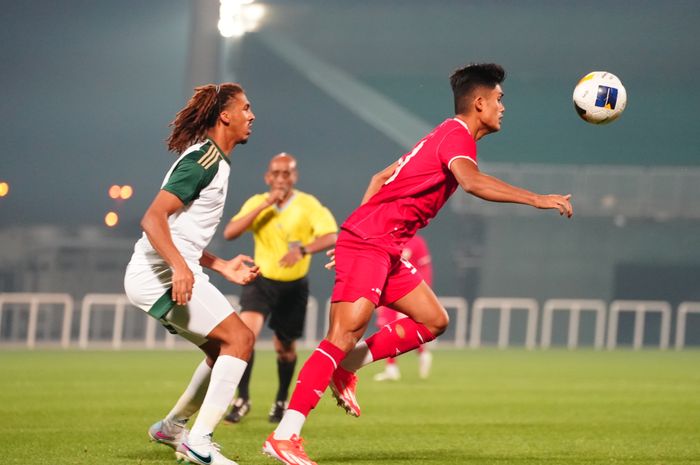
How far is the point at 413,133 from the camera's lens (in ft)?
139

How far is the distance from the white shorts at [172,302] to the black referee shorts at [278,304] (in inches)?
142

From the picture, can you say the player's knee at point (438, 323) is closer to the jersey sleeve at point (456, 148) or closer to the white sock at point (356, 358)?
the white sock at point (356, 358)

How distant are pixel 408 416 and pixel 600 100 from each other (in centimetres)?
410

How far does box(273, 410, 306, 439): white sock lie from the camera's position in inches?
A: 271

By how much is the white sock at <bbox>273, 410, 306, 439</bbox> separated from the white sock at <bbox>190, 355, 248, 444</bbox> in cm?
38

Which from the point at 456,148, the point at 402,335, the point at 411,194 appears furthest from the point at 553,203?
the point at 402,335

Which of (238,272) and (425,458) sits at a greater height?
(238,272)

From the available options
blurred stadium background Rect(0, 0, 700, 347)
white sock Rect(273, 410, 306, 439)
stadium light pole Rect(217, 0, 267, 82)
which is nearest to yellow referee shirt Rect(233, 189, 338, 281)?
white sock Rect(273, 410, 306, 439)

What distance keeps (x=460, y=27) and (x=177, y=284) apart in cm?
3486

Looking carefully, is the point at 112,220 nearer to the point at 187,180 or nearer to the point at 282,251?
the point at 282,251

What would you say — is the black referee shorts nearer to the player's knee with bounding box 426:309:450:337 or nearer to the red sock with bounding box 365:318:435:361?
the red sock with bounding box 365:318:435:361

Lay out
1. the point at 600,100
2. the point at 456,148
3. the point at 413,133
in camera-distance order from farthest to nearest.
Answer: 1. the point at 413,133
2. the point at 600,100
3. the point at 456,148

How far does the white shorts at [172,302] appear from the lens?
7109 millimetres

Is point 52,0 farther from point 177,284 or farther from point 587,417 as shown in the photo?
point 177,284
